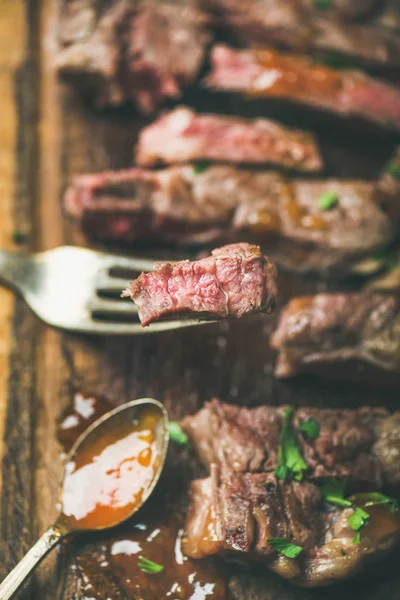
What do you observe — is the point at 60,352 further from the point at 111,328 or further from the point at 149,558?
the point at 149,558

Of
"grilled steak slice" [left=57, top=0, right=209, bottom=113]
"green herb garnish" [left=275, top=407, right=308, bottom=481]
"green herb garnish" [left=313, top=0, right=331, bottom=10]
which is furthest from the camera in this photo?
"green herb garnish" [left=313, top=0, right=331, bottom=10]

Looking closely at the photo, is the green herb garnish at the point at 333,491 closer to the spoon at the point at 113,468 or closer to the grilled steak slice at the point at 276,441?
the grilled steak slice at the point at 276,441

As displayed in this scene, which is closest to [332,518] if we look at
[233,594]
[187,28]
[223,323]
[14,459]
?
[233,594]

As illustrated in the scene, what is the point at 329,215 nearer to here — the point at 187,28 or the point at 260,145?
the point at 260,145

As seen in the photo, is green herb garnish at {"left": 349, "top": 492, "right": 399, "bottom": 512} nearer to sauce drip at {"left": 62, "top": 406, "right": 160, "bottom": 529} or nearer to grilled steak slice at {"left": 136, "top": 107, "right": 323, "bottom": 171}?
sauce drip at {"left": 62, "top": 406, "right": 160, "bottom": 529}

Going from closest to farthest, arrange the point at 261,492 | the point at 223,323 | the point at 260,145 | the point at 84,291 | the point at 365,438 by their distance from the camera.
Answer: the point at 261,492 → the point at 365,438 → the point at 84,291 → the point at 223,323 → the point at 260,145

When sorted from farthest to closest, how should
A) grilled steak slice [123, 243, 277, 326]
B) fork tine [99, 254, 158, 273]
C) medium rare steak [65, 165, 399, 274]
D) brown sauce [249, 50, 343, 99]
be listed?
1. brown sauce [249, 50, 343, 99]
2. medium rare steak [65, 165, 399, 274]
3. fork tine [99, 254, 158, 273]
4. grilled steak slice [123, 243, 277, 326]

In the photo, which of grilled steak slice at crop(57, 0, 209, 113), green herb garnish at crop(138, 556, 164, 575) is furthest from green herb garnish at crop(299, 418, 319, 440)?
grilled steak slice at crop(57, 0, 209, 113)
